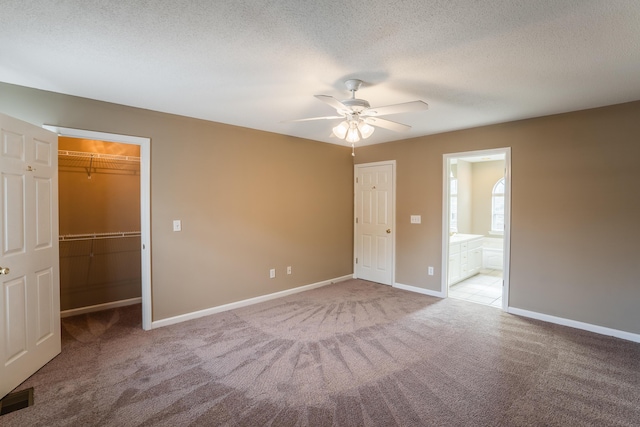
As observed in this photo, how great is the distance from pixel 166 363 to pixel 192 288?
113 centimetres

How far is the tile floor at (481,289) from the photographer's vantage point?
448cm

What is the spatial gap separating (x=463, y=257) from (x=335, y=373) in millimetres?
3996

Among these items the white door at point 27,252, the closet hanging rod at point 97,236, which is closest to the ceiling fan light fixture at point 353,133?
the white door at point 27,252

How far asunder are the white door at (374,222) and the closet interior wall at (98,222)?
359 centimetres

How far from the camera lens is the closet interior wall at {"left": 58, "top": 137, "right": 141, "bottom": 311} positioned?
3.79 meters

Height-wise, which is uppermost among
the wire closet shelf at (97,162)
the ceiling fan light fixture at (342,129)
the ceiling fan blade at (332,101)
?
the ceiling fan blade at (332,101)

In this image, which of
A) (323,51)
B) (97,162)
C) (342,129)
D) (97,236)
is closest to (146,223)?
(97,236)

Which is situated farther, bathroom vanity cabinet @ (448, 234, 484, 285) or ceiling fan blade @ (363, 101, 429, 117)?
bathroom vanity cabinet @ (448, 234, 484, 285)

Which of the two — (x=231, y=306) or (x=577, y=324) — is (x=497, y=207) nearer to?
(x=577, y=324)

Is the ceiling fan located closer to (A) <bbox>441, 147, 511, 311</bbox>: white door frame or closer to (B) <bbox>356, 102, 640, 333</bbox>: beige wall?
(A) <bbox>441, 147, 511, 311</bbox>: white door frame

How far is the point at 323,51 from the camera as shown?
6.66 feet

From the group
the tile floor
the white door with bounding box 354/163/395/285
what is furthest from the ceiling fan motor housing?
the tile floor

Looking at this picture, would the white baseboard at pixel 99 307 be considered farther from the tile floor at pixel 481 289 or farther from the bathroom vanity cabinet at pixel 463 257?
the bathroom vanity cabinet at pixel 463 257

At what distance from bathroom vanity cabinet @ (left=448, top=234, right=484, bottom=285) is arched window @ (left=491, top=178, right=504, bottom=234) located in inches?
26.5
